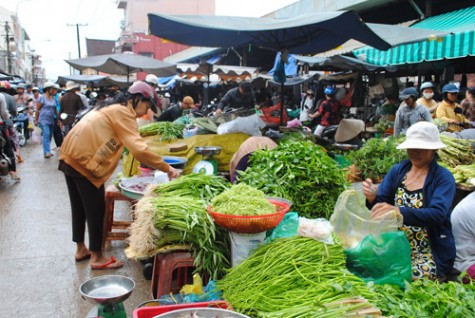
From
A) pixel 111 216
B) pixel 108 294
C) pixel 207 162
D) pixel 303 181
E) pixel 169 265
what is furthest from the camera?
pixel 207 162

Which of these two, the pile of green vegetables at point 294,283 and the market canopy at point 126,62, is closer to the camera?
the pile of green vegetables at point 294,283

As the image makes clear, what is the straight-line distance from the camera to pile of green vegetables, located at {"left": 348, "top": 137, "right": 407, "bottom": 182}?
5.37 metres

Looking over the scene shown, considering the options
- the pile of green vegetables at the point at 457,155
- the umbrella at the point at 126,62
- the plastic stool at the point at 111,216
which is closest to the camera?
the plastic stool at the point at 111,216

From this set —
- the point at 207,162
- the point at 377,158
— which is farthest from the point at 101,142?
the point at 377,158

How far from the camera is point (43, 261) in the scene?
15.0 ft

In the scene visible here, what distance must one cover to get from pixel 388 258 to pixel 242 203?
111 centimetres

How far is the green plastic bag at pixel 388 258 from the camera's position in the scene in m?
2.85

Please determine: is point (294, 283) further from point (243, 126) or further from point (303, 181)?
point (243, 126)

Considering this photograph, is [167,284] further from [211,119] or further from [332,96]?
[332,96]

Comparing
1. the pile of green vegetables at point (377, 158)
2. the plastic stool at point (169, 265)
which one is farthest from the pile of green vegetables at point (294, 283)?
the pile of green vegetables at point (377, 158)

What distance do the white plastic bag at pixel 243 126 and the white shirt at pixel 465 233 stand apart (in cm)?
372

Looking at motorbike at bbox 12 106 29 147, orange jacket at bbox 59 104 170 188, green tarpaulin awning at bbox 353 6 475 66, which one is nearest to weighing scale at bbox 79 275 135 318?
orange jacket at bbox 59 104 170 188

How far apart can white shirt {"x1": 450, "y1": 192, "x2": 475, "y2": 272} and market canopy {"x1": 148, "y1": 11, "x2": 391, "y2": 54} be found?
9.39 feet

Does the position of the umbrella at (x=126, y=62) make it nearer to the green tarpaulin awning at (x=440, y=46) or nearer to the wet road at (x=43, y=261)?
the wet road at (x=43, y=261)
